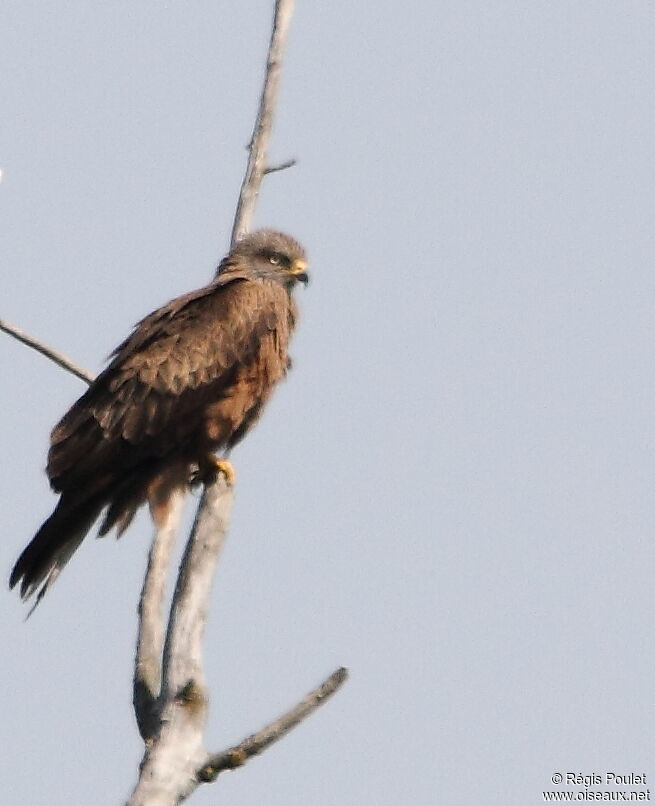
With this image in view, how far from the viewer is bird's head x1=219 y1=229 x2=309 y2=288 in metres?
8.63

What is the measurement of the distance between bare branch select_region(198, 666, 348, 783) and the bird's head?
351 cm

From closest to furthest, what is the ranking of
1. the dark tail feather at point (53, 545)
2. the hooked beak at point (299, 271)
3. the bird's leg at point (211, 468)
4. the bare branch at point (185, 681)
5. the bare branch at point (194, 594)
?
the bare branch at point (185, 681) → the bare branch at point (194, 594) → the dark tail feather at point (53, 545) → the bird's leg at point (211, 468) → the hooked beak at point (299, 271)

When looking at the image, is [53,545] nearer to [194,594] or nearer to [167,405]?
[167,405]

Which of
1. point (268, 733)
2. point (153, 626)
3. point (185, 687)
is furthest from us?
point (153, 626)

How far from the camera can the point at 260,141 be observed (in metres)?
7.88

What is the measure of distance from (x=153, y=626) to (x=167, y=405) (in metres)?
1.43

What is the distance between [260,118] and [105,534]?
2345mm


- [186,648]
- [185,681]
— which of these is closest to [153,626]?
[186,648]

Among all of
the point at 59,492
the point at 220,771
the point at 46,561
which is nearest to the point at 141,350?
the point at 59,492

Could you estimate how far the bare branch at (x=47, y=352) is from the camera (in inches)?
Result: 300

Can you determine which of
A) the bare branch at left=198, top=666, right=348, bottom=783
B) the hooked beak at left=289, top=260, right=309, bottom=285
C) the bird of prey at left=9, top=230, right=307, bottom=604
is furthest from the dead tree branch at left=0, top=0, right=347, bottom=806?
the hooked beak at left=289, top=260, right=309, bottom=285

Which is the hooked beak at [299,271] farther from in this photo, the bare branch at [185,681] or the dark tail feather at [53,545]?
the bare branch at [185,681]

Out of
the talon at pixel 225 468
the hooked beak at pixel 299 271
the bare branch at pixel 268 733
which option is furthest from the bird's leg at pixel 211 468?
the bare branch at pixel 268 733

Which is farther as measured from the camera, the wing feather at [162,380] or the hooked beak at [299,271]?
the hooked beak at [299,271]
